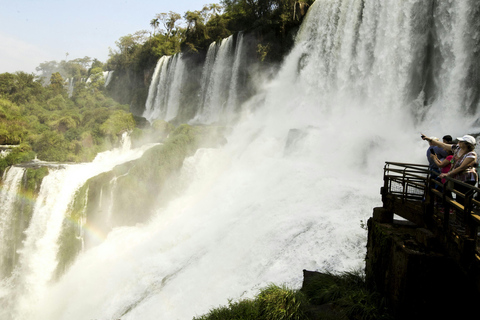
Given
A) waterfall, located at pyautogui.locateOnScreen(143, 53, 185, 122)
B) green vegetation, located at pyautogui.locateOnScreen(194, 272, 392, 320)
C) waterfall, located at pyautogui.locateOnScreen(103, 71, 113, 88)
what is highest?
waterfall, located at pyautogui.locateOnScreen(103, 71, 113, 88)

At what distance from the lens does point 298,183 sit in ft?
38.4

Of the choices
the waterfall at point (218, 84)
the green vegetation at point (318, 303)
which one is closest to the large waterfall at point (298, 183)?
the green vegetation at point (318, 303)

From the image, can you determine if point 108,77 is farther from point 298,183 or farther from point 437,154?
point 437,154

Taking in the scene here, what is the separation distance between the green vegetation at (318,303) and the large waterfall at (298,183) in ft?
2.50

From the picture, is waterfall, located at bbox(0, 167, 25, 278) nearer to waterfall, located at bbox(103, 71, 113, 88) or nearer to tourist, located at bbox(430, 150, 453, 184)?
tourist, located at bbox(430, 150, 453, 184)

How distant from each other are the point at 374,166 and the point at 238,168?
22.1ft

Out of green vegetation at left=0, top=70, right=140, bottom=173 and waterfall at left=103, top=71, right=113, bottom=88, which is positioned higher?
waterfall at left=103, top=71, right=113, bottom=88

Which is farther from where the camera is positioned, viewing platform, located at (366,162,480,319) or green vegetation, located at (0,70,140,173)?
green vegetation, located at (0,70,140,173)

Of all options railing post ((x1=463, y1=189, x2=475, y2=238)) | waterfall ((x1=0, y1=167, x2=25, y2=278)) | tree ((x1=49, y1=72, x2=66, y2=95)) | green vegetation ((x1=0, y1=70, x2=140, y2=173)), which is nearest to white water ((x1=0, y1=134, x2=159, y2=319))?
waterfall ((x1=0, y1=167, x2=25, y2=278))

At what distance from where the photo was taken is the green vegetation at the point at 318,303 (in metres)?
5.02

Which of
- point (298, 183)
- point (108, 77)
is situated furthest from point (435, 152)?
point (108, 77)

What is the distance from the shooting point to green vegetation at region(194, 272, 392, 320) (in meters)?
5.02

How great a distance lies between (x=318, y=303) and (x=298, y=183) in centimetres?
633

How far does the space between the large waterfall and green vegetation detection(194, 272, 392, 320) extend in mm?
761
